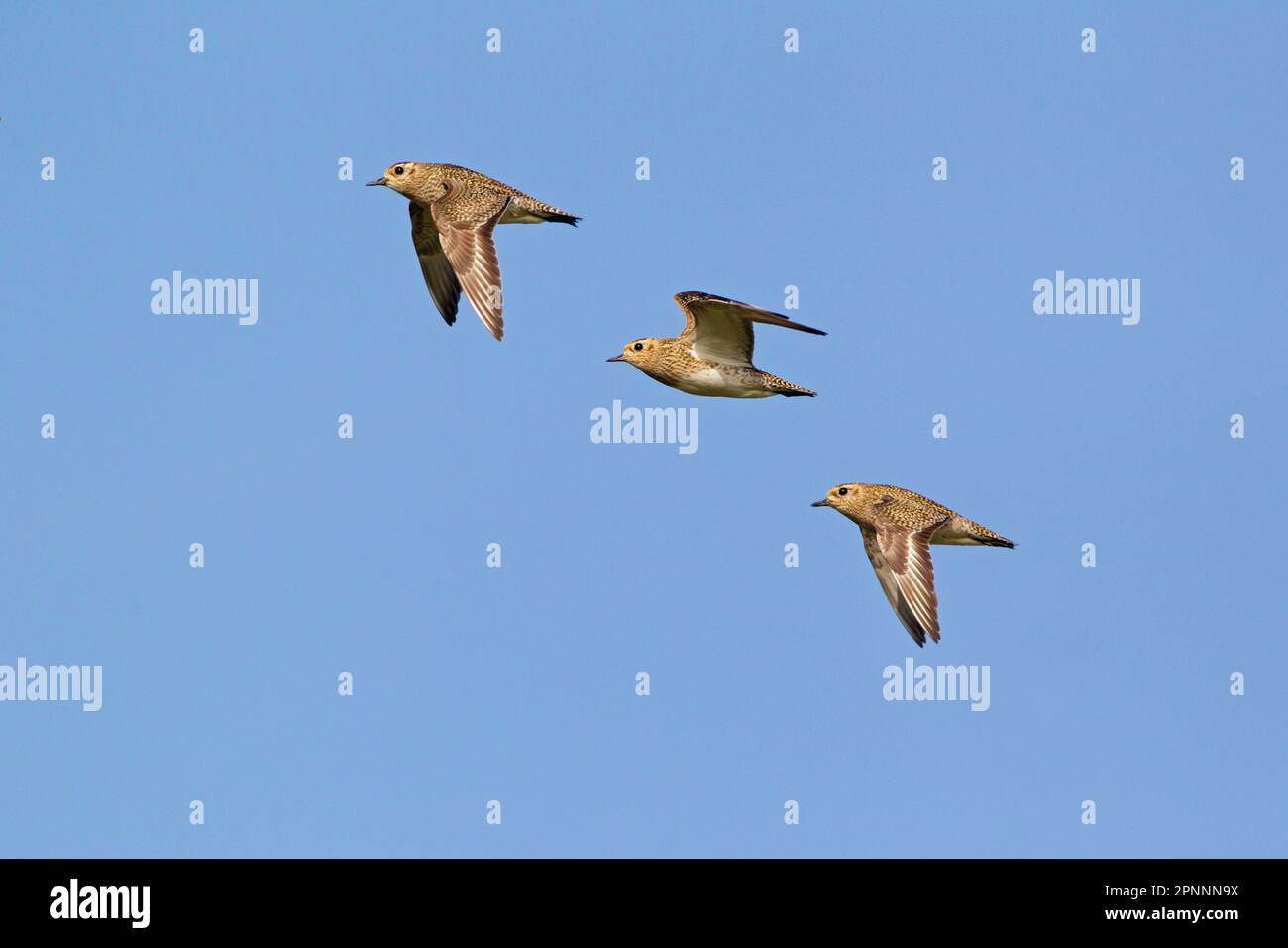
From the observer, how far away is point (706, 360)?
1201 inches

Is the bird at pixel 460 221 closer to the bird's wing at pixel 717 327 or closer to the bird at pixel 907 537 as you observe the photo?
the bird's wing at pixel 717 327

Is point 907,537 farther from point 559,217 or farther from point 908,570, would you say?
point 559,217

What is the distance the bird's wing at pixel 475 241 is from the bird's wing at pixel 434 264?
2.09 ft

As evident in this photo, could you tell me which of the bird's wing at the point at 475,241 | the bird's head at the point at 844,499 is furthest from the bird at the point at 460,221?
the bird's head at the point at 844,499

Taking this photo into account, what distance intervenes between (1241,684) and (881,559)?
786 centimetres

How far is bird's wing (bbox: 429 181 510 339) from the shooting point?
91.8 ft

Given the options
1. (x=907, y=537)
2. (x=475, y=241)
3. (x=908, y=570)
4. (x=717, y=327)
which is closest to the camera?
(x=475, y=241)

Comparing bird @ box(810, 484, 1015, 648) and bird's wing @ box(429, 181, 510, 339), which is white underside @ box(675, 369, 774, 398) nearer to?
bird @ box(810, 484, 1015, 648)

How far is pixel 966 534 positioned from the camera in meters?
31.8

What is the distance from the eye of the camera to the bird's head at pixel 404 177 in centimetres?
3078

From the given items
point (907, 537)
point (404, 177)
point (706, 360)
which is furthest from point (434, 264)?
point (907, 537)

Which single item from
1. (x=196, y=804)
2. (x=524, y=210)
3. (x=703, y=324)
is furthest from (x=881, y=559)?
(x=196, y=804)

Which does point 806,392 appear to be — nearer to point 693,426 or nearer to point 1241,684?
point 693,426

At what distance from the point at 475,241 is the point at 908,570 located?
6.77 m
